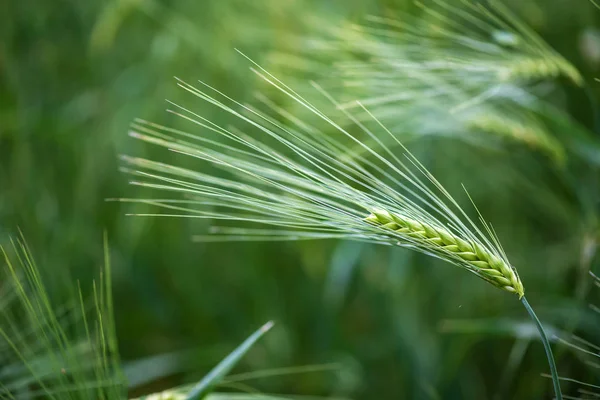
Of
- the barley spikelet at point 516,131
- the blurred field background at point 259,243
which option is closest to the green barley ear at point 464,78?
the barley spikelet at point 516,131

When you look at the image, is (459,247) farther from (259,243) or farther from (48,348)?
(259,243)

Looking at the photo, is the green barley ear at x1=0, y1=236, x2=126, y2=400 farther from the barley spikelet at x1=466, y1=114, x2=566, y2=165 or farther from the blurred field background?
the barley spikelet at x1=466, y1=114, x2=566, y2=165

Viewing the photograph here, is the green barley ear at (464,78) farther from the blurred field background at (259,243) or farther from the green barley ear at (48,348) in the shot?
the green barley ear at (48,348)

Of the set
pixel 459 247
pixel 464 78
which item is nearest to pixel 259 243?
pixel 464 78

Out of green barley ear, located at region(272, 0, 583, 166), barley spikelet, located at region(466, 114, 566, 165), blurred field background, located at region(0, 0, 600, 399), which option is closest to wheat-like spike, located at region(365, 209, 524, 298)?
green barley ear, located at region(272, 0, 583, 166)

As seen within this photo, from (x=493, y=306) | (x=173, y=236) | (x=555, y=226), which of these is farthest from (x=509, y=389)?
(x=173, y=236)

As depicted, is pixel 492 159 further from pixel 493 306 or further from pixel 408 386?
pixel 408 386
